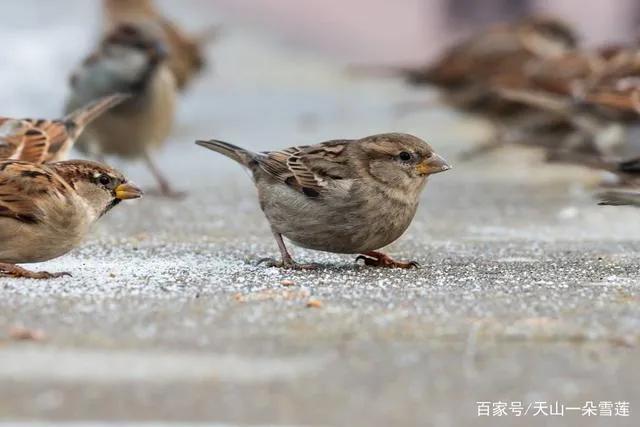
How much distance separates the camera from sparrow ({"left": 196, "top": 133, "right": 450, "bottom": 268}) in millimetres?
4531

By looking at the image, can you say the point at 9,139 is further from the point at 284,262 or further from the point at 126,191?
the point at 284,262

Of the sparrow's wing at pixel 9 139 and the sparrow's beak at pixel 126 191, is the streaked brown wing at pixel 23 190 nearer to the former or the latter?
the sparrow's beak at pixel 126 191

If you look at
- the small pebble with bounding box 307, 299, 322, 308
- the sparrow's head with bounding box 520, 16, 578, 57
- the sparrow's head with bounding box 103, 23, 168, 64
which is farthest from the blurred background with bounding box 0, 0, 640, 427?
the sparrow's head with bounding box 520, 16, 578, 57

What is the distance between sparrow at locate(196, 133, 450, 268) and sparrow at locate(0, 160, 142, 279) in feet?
2.33

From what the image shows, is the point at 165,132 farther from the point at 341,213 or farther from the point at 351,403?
the point at 351,403

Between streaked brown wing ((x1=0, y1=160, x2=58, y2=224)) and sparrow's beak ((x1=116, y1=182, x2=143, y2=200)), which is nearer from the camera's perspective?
streaked brown wing ((x1=0, y1=160, x2=58, y2=224))

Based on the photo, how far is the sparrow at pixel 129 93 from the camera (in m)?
7.71

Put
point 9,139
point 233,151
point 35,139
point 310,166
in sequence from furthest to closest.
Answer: point 35,139 → point 9,139 → point 233,151 → point 310,166

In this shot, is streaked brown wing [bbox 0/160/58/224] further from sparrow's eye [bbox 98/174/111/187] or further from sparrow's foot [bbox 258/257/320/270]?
sparrow's foot [bbox 258/257/320/270]

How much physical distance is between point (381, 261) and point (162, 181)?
9.86 ft

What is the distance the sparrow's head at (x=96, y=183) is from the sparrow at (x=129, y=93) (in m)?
3.08

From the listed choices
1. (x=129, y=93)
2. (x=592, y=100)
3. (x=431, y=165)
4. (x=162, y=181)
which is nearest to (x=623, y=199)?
(x=431, y=165)

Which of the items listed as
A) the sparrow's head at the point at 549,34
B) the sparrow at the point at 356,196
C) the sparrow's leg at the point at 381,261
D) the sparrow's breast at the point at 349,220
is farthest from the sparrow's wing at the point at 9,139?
the sparrow's head at the point at 549,34

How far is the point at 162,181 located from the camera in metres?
7.41
